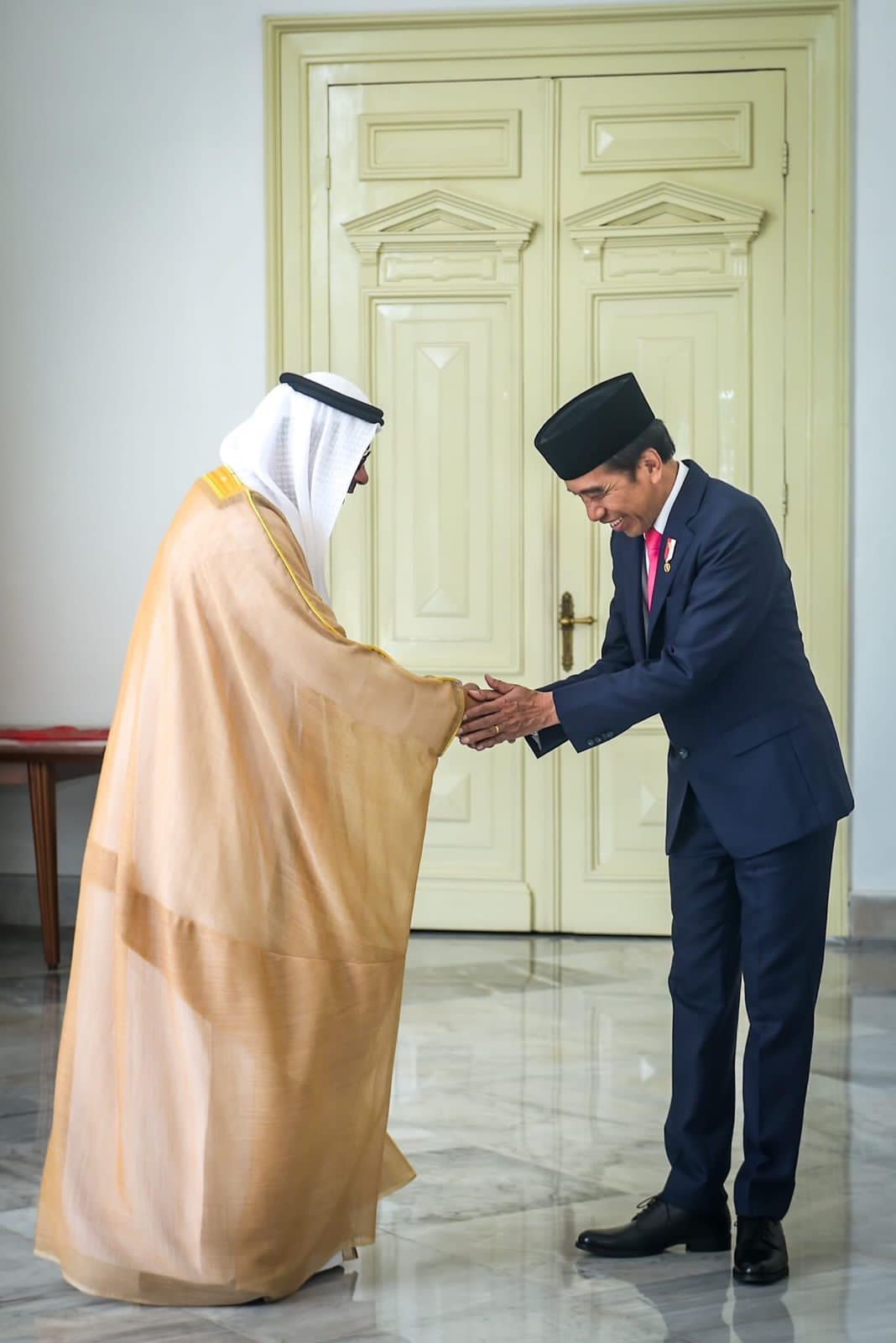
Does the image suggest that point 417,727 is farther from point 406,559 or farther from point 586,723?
point 406,559

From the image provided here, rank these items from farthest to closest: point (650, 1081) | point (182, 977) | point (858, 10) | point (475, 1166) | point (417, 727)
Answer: point (858, 10) < point (650, 1081) < point (475, 1166) < point (417, 727) < point (182, 977)

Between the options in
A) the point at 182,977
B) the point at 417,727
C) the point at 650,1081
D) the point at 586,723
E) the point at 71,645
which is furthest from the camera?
the point at 71,645

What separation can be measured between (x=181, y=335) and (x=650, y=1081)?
10.7 feet

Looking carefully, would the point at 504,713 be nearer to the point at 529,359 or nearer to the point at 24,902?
the point at 529,359

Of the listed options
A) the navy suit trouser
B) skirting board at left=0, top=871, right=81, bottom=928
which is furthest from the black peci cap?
skirting board at left=0, top=871, right=81, bottom=928

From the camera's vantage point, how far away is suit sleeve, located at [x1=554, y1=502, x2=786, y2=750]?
8.70 ft

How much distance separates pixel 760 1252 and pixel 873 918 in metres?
3.05

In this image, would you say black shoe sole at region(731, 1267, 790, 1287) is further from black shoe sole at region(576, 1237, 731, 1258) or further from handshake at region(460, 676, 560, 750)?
handshake at region(460, 676, 560, 750)

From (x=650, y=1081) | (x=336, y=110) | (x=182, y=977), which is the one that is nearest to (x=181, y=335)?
(x=336, y=110)

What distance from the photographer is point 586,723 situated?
9.37 feet

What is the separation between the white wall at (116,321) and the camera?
Result: 18.6ft

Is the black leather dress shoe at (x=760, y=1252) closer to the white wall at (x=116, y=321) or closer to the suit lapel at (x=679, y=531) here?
the suit lapel at (x=679, y=531)

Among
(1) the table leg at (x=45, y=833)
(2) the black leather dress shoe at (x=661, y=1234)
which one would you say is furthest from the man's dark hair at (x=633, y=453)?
(1) the table leg at (x=45, y=833)

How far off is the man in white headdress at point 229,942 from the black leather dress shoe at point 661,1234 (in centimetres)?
46
